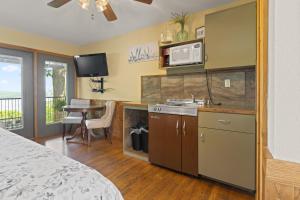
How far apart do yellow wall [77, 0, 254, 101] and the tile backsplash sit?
0.21m

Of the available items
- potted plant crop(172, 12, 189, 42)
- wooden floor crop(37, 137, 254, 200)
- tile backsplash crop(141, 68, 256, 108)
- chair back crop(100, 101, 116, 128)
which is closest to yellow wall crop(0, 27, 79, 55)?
chair back crop(100, 101, 116, 128)

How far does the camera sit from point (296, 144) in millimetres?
484

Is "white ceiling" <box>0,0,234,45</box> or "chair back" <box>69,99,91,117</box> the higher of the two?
"white ceiling" <box>0,0,234,45</box>

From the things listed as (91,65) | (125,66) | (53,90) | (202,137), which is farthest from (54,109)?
(202,137)

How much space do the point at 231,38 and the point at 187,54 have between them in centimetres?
62

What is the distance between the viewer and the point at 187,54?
99.1 inches

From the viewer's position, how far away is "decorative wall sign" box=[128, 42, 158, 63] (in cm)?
329

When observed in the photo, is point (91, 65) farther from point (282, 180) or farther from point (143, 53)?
point (282, 180)

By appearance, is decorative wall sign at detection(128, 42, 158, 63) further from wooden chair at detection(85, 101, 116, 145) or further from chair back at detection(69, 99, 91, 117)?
chair back at detection(69, 99, 91, 117)

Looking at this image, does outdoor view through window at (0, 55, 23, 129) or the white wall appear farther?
outdoor view through window at (0, 55, 23, 129)

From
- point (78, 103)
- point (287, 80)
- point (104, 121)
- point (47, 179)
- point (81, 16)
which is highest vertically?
point (81, 16)

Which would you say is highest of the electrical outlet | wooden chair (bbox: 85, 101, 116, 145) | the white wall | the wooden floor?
the electrical outlet

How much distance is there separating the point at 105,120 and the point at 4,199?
121 inches

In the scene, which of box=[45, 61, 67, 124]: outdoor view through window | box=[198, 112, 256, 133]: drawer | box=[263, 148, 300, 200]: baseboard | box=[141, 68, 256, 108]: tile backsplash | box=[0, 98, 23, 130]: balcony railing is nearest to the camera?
box=[263, 148, 300, 200]: baseboard
